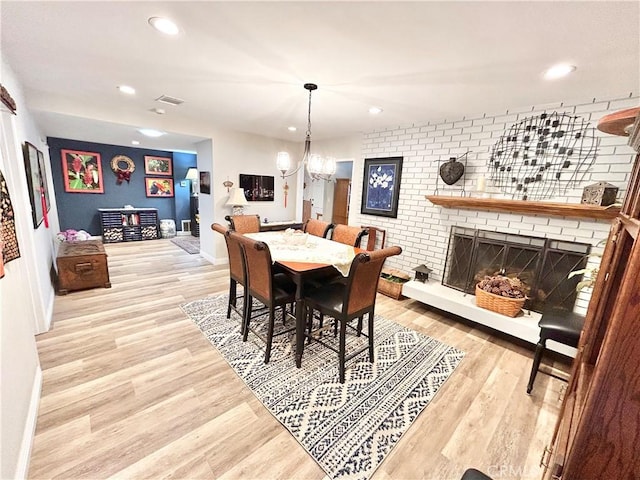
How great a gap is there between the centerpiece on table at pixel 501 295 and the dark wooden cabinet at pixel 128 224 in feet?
22.1

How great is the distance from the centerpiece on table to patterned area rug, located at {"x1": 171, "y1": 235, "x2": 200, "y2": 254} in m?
4.97

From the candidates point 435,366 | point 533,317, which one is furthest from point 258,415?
point 533,317

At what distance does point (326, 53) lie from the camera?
1.79 metres

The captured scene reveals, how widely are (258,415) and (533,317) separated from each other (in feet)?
8.92

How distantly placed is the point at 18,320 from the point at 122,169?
558 cm

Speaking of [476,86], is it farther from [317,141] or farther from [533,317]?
[317,141]

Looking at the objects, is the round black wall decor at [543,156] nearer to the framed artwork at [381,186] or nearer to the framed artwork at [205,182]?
the framed artwork at [381,186]

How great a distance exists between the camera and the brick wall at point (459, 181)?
2.36 metres

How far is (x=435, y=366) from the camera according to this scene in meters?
2.27

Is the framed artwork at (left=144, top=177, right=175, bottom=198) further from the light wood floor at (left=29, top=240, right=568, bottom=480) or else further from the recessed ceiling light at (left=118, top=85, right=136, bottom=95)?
the light wood floor at (left=29, top=240, right=568, bottom=480)

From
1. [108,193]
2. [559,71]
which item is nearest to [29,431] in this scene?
[559,71]

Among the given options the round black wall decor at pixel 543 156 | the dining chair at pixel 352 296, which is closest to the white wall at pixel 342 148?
the round black wall decor at pixel 543 156

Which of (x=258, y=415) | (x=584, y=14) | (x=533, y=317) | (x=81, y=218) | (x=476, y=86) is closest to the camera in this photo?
(x=584, y=14)

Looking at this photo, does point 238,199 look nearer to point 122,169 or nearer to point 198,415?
point 198,415
